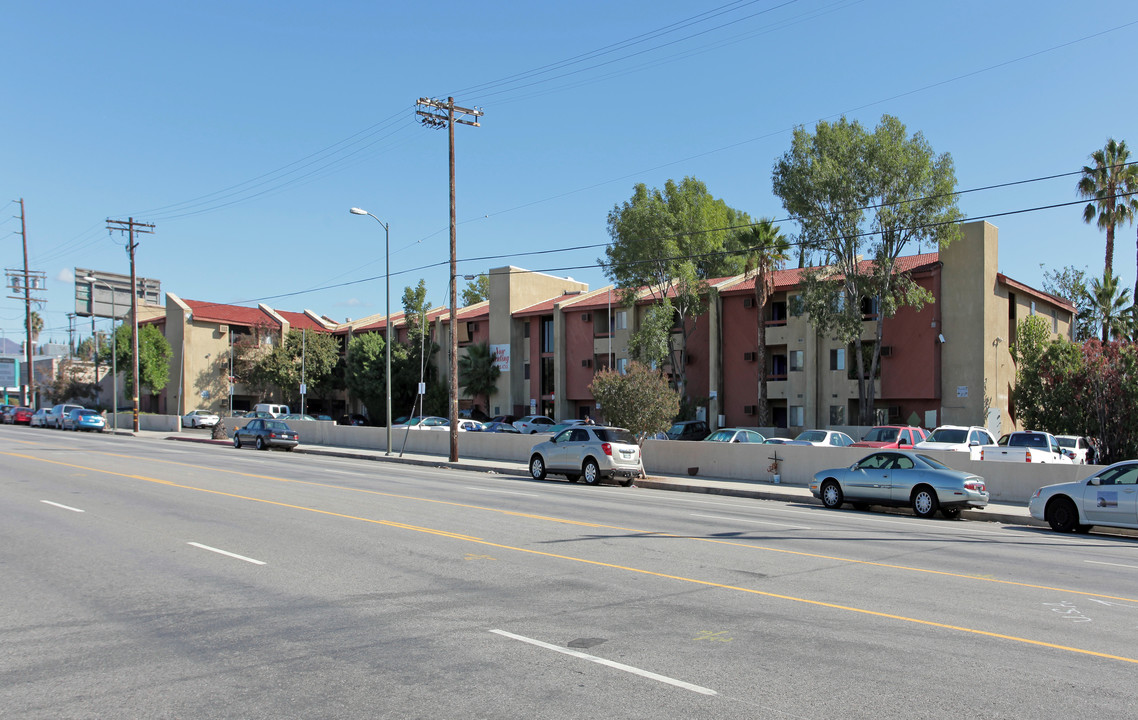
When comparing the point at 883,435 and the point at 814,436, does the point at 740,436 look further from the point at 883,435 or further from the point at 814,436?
the point at 883,435

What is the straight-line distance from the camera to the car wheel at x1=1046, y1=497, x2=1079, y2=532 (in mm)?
15938

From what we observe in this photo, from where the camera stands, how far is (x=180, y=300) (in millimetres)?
75000

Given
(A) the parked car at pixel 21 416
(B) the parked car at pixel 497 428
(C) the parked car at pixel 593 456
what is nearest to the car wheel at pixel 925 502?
(C) the parked car at pixel 593 456

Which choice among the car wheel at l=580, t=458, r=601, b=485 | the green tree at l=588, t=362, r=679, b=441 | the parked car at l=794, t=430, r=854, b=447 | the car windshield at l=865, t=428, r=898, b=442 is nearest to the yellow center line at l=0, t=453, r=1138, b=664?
the car wheel at l=580, t=458, r=601, b=485

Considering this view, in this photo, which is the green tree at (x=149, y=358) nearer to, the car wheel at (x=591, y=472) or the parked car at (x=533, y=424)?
the parked car at (x=533, y=424)

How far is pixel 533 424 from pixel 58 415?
3643 cm

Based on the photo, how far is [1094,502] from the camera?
15523 mm

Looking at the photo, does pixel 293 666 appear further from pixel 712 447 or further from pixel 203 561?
pixel 712 447

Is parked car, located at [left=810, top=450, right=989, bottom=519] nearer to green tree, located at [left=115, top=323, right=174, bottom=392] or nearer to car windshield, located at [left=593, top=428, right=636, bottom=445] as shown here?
car windshield, located at [left=593, top=428, right=636, bottom=445]

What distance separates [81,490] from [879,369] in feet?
116

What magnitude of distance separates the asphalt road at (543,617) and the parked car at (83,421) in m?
47.6

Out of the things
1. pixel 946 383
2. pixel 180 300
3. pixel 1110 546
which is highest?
pixel 180 300

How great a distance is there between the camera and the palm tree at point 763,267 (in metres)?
42.8

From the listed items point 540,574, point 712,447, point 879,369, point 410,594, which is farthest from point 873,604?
point 879,369
